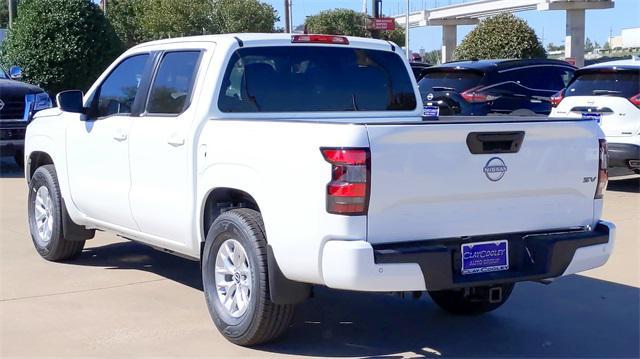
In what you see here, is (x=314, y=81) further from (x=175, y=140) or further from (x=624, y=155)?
(x=624, y=155)

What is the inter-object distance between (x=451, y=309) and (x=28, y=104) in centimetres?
967

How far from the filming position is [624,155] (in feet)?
37.7

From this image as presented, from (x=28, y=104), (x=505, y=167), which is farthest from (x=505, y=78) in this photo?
(x=505, y=167)

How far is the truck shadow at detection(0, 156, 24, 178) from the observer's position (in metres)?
14.3

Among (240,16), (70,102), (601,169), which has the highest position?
(240,16)

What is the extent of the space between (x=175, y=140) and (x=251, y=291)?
50.1 inches

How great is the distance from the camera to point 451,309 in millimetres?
6422

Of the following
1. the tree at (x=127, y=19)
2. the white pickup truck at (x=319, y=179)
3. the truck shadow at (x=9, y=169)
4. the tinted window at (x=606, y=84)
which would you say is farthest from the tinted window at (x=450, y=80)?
the tree at (x=127, y=19)

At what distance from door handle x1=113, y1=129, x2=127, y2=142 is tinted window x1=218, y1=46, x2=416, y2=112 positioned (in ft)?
3.33

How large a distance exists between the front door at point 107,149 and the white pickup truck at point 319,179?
0.06 ft

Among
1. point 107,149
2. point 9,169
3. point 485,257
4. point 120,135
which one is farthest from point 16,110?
point 485,257

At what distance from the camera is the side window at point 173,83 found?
6.16 meters

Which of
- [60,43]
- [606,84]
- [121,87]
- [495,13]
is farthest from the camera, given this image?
[495,13]

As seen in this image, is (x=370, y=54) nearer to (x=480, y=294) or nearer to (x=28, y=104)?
(x=480, y=294)
